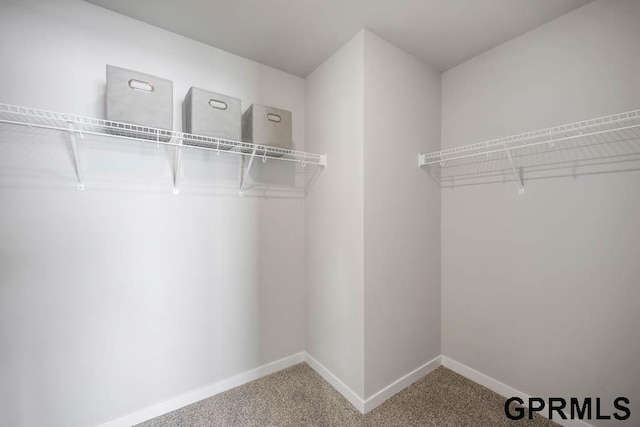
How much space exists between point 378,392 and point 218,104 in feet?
6.72

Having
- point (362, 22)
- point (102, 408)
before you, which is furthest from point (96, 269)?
point (362, 22)

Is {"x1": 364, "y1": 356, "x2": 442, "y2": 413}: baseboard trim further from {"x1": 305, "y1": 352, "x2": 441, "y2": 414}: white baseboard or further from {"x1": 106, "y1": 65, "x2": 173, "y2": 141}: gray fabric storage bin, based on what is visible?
{"x1": 106, "y1": 65, "x2": 173, "y2": 141}: gray fabric storage bin

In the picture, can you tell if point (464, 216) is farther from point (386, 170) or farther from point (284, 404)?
point (284, 404)

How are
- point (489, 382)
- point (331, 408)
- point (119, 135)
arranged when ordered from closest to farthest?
point (119, 135) < point (331, 408) < point (489, 382)

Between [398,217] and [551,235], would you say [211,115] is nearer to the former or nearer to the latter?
[398,217]

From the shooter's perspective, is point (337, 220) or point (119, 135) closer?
point (119, 135)

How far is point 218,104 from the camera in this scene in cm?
159

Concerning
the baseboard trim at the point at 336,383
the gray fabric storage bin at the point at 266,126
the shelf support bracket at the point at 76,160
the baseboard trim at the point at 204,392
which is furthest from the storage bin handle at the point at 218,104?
the baseboard trim at the point at 336,383

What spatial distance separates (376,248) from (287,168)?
3.06 feet

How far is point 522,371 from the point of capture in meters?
1.72

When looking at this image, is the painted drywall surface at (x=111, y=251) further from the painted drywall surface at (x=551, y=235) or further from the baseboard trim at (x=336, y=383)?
the painted drywall surface at (x=551, y=235)

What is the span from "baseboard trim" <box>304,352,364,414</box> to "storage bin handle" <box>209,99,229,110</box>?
191 cm

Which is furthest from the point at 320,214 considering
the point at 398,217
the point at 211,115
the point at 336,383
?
the point at 336,383

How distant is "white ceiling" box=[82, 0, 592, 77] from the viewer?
4.84 feet
